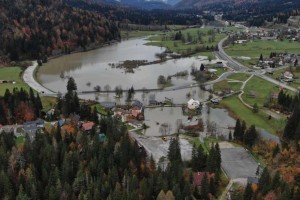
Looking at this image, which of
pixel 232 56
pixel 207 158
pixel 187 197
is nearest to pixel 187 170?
pixel 207 158

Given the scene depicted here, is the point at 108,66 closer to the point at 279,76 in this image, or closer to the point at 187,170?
the point at 279,76

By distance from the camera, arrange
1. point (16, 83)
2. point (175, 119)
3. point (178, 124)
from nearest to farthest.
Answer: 1. point (178, 124)
2. point (175, 119)
3. point (16, 83)

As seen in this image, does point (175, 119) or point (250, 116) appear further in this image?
point (250, 116)

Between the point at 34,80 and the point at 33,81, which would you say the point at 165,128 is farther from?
the point at 34,80

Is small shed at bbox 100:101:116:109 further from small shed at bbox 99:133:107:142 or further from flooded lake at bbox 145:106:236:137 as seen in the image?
small shed at bbox 99:133:107:142

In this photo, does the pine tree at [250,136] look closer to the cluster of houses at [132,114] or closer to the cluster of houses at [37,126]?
the cluster of houses at [132,114]

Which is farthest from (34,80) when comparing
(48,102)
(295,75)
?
(295,75)

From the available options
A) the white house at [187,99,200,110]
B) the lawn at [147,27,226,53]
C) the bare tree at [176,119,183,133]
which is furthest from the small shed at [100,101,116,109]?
the lawn at [147,27,226,53]

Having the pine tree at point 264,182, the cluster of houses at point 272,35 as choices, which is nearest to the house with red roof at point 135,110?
the pine tree at point 264,182
